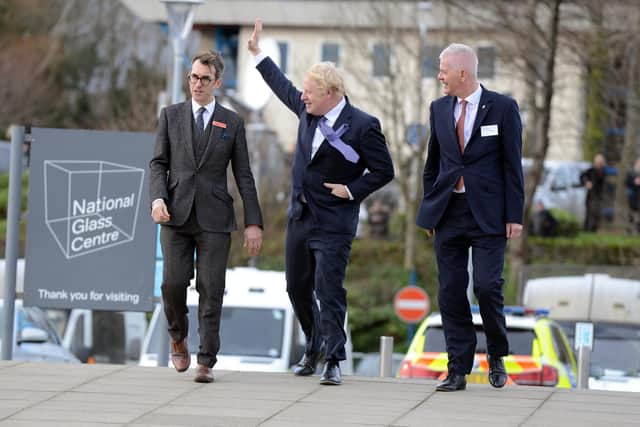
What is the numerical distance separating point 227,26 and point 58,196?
1897 inches

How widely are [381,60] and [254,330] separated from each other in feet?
69.8

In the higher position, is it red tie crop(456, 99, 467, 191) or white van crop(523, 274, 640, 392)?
red tie crop(456, 99, 467, 191)

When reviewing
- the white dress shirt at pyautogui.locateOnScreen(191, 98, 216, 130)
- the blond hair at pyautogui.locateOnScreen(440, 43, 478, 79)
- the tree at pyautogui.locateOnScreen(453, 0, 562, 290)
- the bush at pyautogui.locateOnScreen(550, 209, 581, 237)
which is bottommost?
the bush at pyautogui.locateOnScreen(550, 209, 581, 237)

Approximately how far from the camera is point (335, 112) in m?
10.2

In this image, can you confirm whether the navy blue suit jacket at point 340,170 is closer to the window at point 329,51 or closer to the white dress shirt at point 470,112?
the white dress shirt at point 470,112

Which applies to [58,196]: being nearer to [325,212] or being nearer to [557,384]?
[325,212]

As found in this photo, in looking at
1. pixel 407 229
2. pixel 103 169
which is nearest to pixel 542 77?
pixel 407 229

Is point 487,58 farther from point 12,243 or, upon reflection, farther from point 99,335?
point 12,243

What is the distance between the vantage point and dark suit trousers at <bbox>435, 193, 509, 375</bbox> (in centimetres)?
970

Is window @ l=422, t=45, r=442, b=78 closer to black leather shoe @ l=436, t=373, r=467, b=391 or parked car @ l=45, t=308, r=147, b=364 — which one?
parked car @ l=45, t=308, r=147, b=364

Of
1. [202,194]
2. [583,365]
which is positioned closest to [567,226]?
[583,365]

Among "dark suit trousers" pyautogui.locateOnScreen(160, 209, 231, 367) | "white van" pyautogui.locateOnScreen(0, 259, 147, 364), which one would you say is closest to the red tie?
"dark suit trousers" pyautogui.locateOnScreen(160, 209, 231, 367)

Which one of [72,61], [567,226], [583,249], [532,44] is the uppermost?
[72,61]

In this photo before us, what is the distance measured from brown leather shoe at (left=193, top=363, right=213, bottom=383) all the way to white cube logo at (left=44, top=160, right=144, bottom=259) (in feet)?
9.35
